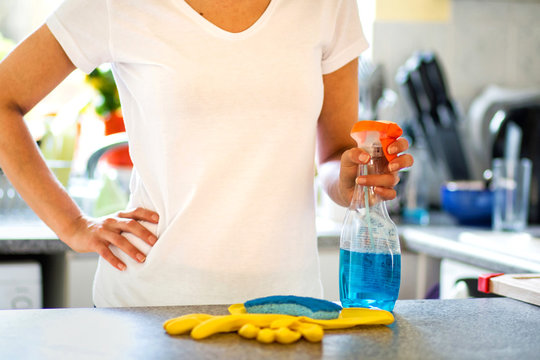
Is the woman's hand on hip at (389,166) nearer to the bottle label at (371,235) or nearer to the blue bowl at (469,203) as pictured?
the bottle label at (371,235)

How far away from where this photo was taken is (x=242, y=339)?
25.6 inches

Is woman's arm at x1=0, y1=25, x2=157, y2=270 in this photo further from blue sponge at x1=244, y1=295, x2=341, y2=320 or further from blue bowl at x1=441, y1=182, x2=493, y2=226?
blue bowl at x1=441, y1=182, x2=493, y2=226

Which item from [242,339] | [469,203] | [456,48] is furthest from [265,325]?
[456,48]

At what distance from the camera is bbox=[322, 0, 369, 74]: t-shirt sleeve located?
1.01 metres

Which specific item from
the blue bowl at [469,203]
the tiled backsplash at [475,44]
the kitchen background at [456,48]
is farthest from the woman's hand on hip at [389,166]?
the tiled backsplash at [475,44]

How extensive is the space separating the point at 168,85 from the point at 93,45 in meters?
0.13

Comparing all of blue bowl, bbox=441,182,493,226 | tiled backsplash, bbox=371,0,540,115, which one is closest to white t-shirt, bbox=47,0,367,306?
blue bowl, bbox=441,182,493,226

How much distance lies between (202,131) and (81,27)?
0.74 feet

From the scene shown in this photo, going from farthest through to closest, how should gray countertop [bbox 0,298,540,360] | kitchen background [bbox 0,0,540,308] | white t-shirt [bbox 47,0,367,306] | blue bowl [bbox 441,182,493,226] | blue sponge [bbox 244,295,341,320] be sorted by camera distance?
1. kitchen background [bbox 0,0,540,308]
2. blue bowl [bbox 441,182,493,226]
3. white t-shirt [bbox 47,0,367,306]
4. blue sponge [bbox 244,295,341,320]
5. gray countertop [bbox 0,298,540,360]

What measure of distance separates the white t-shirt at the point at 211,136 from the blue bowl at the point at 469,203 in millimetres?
1074

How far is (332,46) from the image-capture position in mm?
1007

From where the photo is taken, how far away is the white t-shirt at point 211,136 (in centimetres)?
92

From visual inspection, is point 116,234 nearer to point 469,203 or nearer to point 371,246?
point 371,246

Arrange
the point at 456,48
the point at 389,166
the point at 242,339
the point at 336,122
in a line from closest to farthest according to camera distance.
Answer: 1. the point at 242,339
2. the point at 389,166
3. the point at 336,122
4. the point at 456,48
